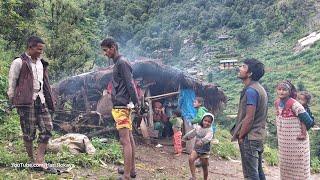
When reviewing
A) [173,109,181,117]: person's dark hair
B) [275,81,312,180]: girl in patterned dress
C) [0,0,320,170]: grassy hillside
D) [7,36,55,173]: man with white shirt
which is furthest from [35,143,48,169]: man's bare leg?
[0,0,320,170]: grassy hillside

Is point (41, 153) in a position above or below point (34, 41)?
below

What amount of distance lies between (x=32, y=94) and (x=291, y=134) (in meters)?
3.34

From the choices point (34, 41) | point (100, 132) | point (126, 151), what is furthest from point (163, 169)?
point (34, 41)

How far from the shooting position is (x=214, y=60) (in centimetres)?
4431

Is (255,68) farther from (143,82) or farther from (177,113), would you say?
(143,82)

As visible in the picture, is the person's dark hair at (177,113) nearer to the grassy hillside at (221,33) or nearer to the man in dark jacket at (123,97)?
the man in dark jacket at (123,97)

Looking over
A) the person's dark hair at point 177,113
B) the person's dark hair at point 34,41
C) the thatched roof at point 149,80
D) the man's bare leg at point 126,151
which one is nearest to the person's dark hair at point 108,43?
→ the person's dark hair at point 34,41

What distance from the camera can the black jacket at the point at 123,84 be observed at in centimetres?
483

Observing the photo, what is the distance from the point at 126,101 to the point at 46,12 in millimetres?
11827

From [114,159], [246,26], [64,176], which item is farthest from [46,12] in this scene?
[246,26]

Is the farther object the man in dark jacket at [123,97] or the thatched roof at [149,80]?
the thatched roof at [149,80]

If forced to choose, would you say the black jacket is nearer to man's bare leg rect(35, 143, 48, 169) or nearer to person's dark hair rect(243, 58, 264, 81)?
man's bare leg rect(35, 143, 48, 169)

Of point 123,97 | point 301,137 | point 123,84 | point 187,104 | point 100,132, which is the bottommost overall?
point 100,132

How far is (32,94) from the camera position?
507 cm
